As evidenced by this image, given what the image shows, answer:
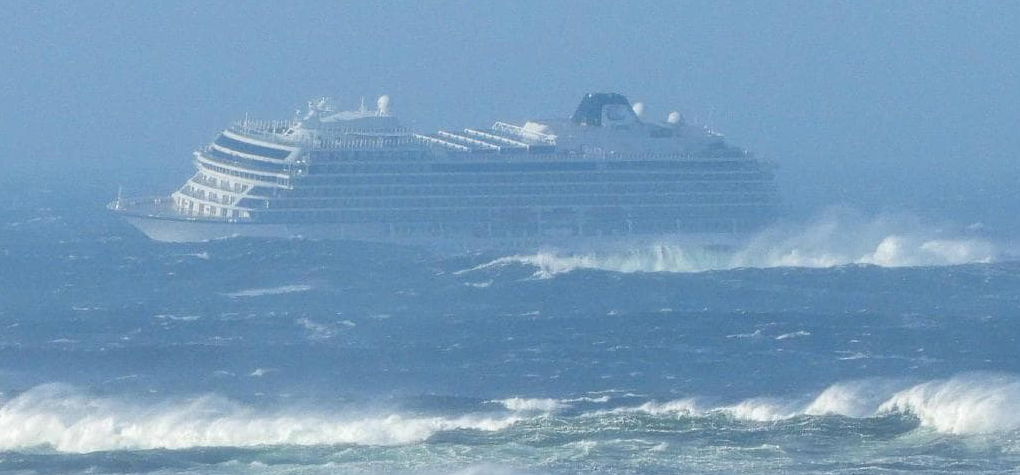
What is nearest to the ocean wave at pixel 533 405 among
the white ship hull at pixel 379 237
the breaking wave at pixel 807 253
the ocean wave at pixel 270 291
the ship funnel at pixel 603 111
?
the ocean wave at pixel 270 291

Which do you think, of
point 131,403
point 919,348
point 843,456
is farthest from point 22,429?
point 919,348

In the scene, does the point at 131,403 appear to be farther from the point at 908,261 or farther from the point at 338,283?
the point at 908,261

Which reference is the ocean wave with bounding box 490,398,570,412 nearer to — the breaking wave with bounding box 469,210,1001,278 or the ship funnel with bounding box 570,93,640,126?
the breaking wave with bounding box 469,210,1001,278

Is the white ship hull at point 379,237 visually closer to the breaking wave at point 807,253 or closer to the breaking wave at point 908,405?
the breaking wave at point 807,253

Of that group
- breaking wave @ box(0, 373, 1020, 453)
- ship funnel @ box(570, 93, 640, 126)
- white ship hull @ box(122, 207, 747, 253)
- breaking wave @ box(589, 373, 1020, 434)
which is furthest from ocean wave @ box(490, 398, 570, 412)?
ship funnel @ box(570, 93, 640, 126)

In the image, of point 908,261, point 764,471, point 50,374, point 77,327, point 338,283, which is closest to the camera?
point 764,471
